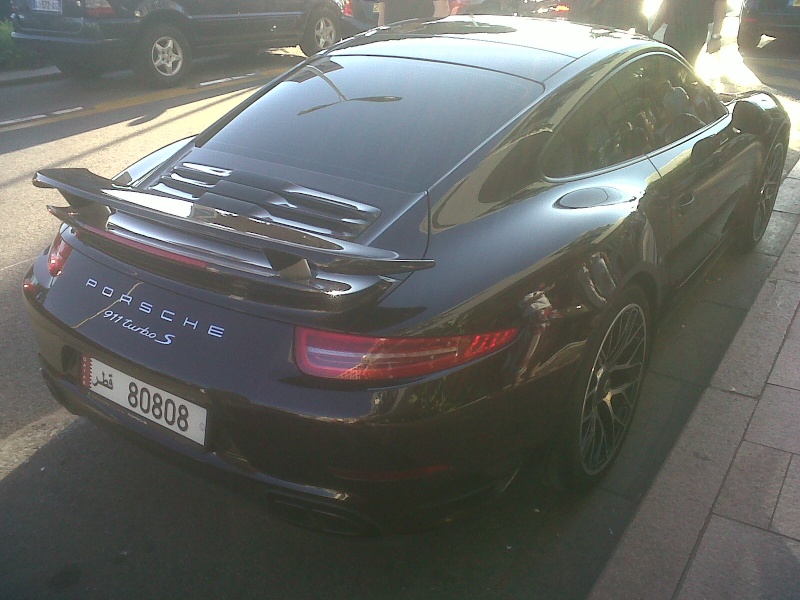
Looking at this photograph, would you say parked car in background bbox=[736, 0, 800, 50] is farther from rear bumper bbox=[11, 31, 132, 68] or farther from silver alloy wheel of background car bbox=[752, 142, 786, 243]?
rear bumper bbox=[11, 31, 132, 68]

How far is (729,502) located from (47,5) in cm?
927

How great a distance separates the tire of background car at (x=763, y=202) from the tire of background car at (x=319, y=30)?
797 cm

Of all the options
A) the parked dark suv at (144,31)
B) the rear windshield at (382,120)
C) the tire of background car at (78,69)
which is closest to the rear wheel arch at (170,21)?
the parked dark suv at (144,31)

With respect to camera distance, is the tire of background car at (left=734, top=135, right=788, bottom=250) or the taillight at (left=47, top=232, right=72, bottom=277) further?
the tire of background car at (left=734, top=135, right=788, bottom=250)

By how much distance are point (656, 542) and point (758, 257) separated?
2.98 metres

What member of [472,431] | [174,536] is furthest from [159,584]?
[472,431]

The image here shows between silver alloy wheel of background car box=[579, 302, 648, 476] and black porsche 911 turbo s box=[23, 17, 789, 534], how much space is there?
0.04ft

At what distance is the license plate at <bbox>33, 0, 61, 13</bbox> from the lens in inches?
372

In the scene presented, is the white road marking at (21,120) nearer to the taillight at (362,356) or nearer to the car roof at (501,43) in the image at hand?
the car roof at (501,43)

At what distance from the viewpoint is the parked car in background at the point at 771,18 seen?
1226 cm

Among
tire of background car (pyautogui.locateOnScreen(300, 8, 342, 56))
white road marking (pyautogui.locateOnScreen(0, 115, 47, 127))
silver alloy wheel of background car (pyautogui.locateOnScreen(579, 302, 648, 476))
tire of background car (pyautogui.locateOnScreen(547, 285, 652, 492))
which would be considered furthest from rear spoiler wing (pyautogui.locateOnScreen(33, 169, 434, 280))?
tire of background car (pyautogui.locateOnScreen(300, 8, 342, 56))

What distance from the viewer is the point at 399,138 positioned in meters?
2.84

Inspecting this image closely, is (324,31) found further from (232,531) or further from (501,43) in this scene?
(232,531)

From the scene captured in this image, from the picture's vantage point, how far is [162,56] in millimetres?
10055
